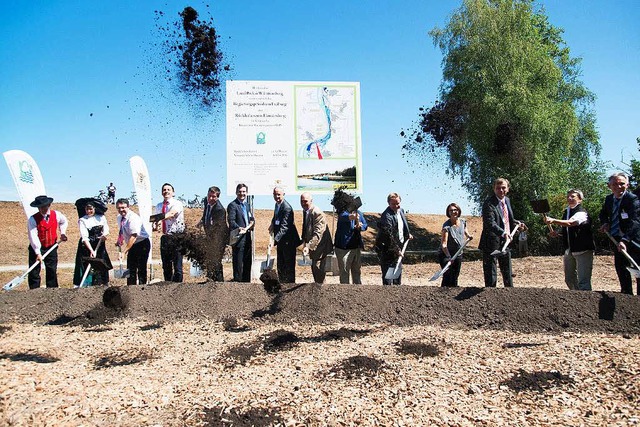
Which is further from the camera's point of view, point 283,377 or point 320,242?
point 320,242

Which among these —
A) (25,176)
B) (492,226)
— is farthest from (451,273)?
(25,176)

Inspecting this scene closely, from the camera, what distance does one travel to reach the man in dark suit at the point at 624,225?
538 centimetres

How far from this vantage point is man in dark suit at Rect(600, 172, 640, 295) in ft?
17.6

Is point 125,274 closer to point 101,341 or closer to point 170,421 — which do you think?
point 101,341

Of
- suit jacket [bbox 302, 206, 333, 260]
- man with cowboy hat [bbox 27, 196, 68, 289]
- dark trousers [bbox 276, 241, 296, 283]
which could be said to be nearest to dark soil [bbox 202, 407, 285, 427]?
suit jacket [bbox 302, 206, 333, 260]

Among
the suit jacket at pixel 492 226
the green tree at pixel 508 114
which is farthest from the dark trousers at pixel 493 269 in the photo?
the green tree at pixel 508 114

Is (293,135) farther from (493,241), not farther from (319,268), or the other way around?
(493,241)

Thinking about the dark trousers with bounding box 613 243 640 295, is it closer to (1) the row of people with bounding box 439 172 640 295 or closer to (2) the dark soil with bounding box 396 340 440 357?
(1) the row of people with bounding box 439 172 640 295

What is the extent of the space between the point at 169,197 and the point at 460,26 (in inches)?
588

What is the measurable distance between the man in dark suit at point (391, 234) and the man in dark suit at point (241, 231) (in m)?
1.98

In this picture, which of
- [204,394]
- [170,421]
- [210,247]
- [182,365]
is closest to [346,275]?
[210,247]

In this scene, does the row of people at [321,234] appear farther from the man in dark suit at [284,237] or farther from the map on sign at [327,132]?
the map on sign at [327,132]

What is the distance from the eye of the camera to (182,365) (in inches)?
161

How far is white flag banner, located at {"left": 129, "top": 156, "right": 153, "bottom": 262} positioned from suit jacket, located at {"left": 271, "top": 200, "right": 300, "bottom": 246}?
297 cm
